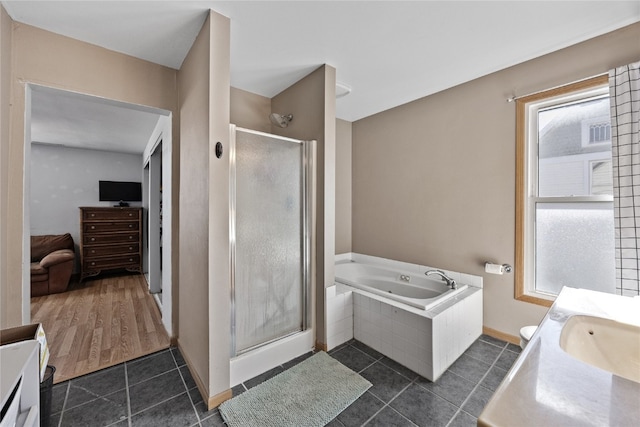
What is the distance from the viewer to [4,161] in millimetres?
1552

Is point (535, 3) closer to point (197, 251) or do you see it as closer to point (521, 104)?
point (521, 104)

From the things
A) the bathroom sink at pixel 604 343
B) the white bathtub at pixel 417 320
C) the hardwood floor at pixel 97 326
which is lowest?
the hardwood floor at pixel 97 326

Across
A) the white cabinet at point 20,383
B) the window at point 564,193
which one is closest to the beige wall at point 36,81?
the white cabinet at point 20,383

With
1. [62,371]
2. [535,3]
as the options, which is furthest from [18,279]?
[535,3]

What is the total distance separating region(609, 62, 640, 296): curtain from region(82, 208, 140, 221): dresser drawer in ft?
20.3

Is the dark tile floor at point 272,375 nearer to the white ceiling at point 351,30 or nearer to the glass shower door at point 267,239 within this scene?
the glass shower door at point 267,239

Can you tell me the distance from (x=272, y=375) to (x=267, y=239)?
3.37 feet

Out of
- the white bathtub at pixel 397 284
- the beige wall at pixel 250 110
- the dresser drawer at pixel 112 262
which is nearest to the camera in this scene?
the white bathtub at pixel 397 284

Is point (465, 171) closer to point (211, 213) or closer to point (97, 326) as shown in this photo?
point (211, 213)

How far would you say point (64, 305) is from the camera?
10.3 feet

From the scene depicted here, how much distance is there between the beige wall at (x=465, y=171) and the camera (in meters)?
2.06

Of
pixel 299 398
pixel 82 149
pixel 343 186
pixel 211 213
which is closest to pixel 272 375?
pixel 299 398

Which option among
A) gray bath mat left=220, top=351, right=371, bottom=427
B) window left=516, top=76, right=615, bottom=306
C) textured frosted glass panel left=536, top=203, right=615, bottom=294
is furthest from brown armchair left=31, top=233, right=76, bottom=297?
textured frosted glass panel left=536, top=203, right=615, bottom=294

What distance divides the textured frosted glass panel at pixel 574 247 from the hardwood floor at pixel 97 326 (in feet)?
11.3
